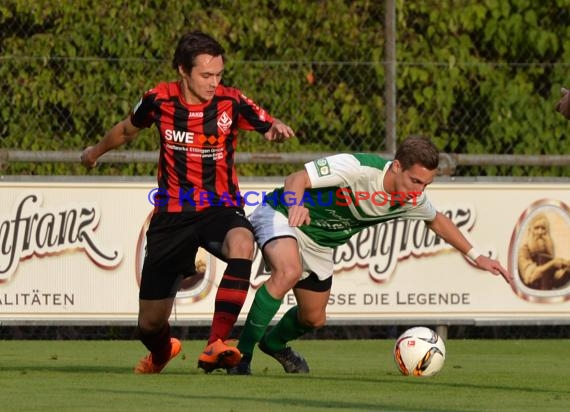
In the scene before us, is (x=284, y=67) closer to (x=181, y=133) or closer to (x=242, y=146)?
(x=242, y=146)

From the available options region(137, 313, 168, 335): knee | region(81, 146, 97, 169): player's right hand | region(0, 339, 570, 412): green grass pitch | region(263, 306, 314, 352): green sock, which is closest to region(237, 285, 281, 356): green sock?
region(0, 339, 570, 412): green grass pitch

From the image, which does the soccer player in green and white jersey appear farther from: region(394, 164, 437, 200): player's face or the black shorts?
the black shorts

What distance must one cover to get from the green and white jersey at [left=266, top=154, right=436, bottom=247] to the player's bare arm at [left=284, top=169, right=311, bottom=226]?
0.15 feet

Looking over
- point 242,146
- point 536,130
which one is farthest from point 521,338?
point 242,146

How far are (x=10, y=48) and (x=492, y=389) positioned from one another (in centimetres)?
666

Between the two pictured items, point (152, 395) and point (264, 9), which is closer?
point (152, 395)

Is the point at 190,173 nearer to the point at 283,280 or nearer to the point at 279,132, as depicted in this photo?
the point at 279,132

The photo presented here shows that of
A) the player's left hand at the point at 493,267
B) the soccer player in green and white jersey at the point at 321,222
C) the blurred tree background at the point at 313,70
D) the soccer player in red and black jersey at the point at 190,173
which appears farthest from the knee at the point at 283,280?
the blurred tree background at the point at 313,70

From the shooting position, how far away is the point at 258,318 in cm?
823

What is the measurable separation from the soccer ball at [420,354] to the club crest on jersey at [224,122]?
1.60 meters

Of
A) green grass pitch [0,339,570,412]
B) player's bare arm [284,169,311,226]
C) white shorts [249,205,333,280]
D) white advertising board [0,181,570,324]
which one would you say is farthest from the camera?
white advertising board [0,181,570,324]

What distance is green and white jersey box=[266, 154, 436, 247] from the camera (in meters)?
8.22

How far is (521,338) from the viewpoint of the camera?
13.0m

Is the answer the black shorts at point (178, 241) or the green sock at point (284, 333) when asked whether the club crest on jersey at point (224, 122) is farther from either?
the green sock at point (284, 333)
